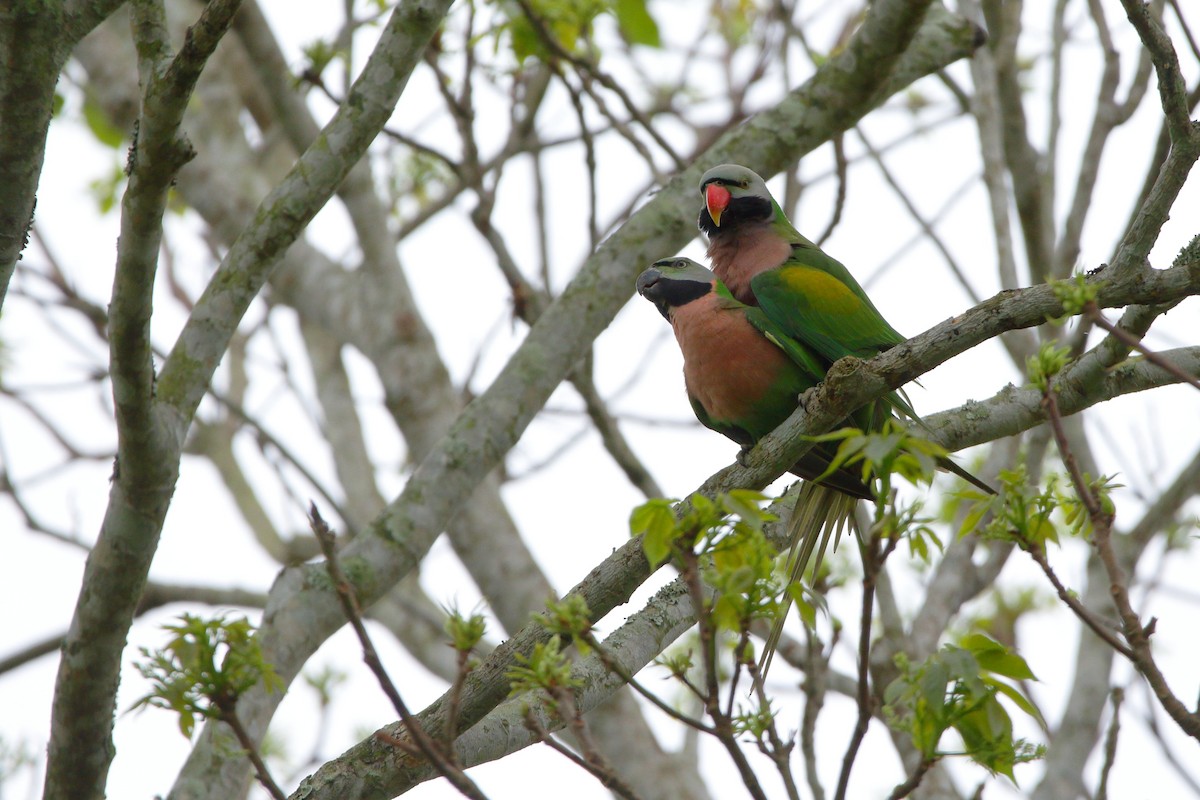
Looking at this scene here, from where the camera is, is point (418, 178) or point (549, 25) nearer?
point (549, 25)

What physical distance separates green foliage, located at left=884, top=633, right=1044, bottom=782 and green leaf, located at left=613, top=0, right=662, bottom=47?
178 inches

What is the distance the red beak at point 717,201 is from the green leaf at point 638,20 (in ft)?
6.41

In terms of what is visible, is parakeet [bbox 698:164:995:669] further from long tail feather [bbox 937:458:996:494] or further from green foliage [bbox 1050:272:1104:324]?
green foliage [bbox 1050:272:1104:324]

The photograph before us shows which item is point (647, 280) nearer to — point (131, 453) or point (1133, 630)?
point (131, 453)

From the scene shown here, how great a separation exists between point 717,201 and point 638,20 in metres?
2.03

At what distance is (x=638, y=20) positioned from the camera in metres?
6.30

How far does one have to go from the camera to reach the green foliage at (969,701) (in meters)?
2.42

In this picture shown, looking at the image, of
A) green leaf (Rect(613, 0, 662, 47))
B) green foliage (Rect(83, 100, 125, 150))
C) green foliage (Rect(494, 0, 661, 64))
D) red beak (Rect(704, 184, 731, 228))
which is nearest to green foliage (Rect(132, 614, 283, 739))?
red beak (Rect(704, 184, 731, 228))

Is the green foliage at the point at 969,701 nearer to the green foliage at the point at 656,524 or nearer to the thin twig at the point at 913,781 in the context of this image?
the thin twig at the point at 913,781

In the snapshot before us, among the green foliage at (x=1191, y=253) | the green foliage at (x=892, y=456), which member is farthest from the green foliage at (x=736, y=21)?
the green foliage at (x=892, y=456)

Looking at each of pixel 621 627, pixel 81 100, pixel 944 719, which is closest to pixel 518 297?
pixel 621 627

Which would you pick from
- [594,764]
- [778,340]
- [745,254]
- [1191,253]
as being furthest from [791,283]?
[594,764]

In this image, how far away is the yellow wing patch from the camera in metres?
4.29

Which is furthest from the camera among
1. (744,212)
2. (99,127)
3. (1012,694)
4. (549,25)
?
(99,127)
